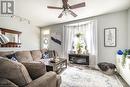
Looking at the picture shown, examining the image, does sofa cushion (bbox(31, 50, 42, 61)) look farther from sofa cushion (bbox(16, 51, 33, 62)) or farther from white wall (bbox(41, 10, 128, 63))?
white wall (bbox(41, 10, 128, 63))

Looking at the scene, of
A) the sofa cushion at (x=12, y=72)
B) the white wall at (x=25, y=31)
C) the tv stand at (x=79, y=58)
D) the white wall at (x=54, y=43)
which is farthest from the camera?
the white wall at (x=54, y=43)

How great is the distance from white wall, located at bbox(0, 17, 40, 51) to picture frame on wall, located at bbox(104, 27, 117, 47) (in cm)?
400

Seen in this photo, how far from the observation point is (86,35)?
523 centimetres

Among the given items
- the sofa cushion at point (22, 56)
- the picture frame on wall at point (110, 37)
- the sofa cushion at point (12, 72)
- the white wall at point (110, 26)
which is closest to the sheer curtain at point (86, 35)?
the white wall at point (110, 26)

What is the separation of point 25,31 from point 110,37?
427 cm

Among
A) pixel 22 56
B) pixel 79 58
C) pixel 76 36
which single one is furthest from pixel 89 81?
pixel 76 36

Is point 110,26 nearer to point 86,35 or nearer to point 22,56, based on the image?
point 86,35

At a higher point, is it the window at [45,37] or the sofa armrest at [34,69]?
the window at [45,37]

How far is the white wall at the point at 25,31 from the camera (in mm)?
4172

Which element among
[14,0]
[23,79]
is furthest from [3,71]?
[14,0]

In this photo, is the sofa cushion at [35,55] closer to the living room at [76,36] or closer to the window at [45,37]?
the living room at [76,36]

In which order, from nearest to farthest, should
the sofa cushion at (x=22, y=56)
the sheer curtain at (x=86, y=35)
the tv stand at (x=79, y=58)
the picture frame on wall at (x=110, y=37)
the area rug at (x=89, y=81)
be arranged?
the area rug at (x=89, y=81), the sofa cushion at (x=22, y=56), the picture frame on wall at (x=110, y=37), the sheer curtain at (x=86, y=35), the tv stand at (x=79, y=58)

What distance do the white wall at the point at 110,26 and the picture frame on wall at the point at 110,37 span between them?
14 cm

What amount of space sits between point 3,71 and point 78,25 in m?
4.91
